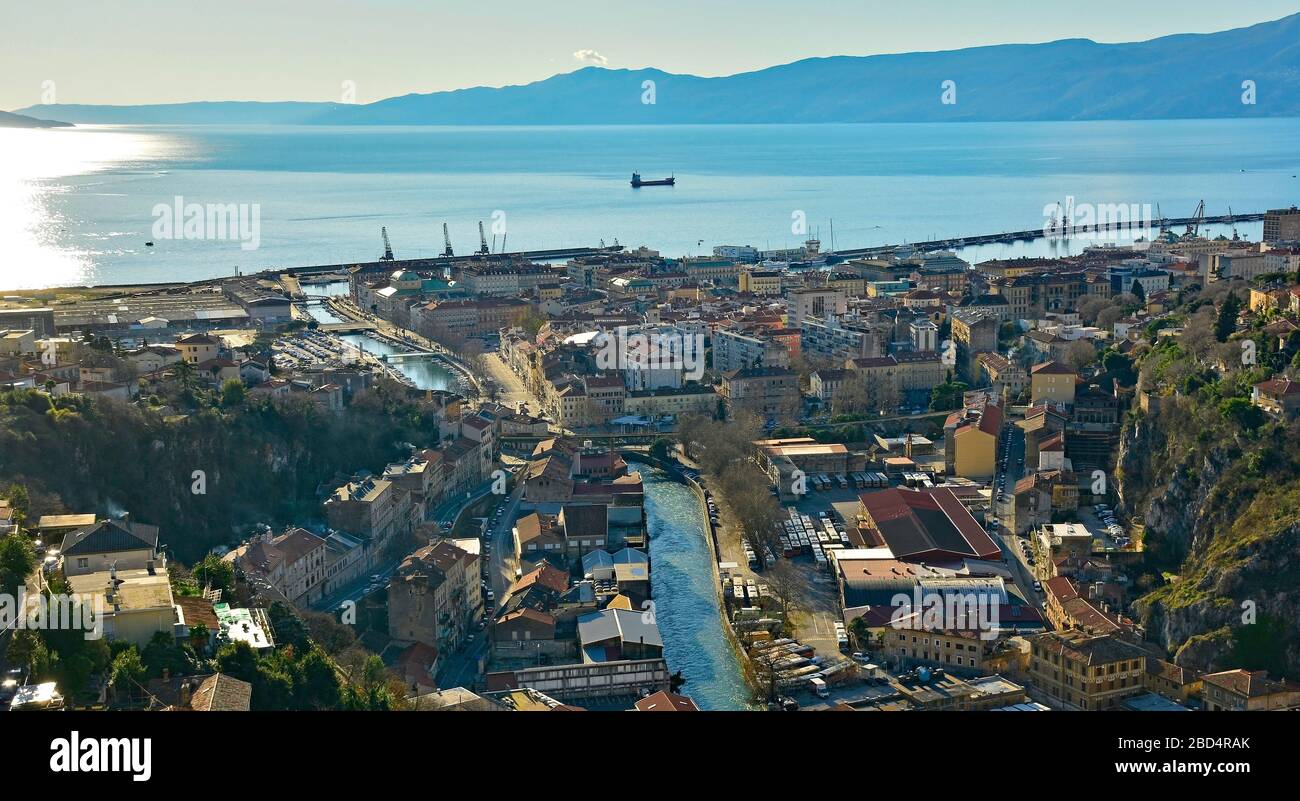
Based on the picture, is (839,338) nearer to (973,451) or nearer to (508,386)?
(508,386)

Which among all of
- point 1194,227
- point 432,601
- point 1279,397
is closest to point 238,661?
point 432,601

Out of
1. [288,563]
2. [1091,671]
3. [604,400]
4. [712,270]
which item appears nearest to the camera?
[1091,671]

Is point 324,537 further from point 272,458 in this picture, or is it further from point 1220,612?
point 1220,612

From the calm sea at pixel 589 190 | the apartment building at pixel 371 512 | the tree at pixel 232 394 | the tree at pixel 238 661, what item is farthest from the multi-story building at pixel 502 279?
the tree at pixel 238 661

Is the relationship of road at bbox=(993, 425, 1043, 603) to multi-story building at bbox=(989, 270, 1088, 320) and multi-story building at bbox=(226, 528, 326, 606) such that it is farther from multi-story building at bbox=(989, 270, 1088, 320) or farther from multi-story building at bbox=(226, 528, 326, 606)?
multi-story building at bbox=(989, 270, 1088, 320)

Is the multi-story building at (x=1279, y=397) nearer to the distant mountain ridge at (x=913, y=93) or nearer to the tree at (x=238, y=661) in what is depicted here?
the tree at (x=238, y=661)
